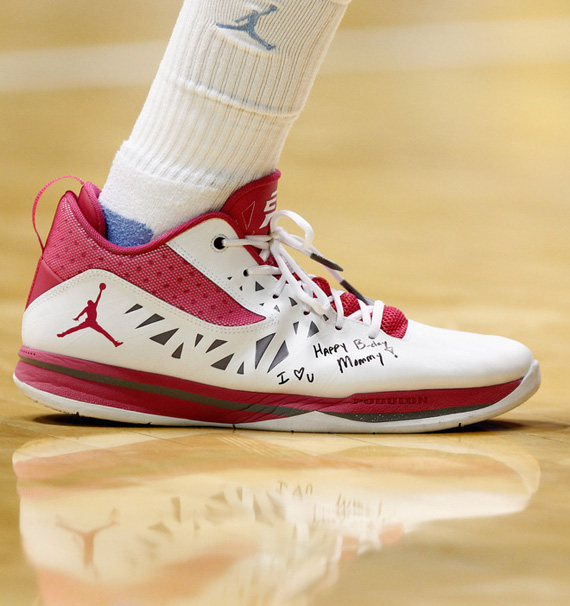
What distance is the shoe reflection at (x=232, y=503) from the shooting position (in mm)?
428

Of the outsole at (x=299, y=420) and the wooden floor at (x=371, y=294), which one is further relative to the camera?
the outsole at (x=299, y=420)

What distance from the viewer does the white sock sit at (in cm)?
72

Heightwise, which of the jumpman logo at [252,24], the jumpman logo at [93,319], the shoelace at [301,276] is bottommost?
the jumpman logo at [93,319]

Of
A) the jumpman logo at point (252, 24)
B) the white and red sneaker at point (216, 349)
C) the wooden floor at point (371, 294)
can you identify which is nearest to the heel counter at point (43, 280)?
the white and red sneaker at point (216, 349)

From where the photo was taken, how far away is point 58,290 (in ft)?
2.44

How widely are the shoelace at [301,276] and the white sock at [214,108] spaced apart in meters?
0.05

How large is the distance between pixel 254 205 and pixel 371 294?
24.4 inches

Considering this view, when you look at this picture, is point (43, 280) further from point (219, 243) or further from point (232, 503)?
point (232, 503)

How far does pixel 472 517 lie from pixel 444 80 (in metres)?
1.99

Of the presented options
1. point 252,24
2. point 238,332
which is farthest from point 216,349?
point 252,24

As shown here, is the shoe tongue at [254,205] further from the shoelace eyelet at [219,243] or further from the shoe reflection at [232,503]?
the shoe reflection at [232,503]

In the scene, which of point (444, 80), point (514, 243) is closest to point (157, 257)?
point (514, 243)

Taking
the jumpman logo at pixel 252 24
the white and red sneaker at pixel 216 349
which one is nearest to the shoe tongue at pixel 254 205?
the white and red sneaker at pixel 216 349

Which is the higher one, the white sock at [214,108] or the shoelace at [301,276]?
the white sock at [214,108]
